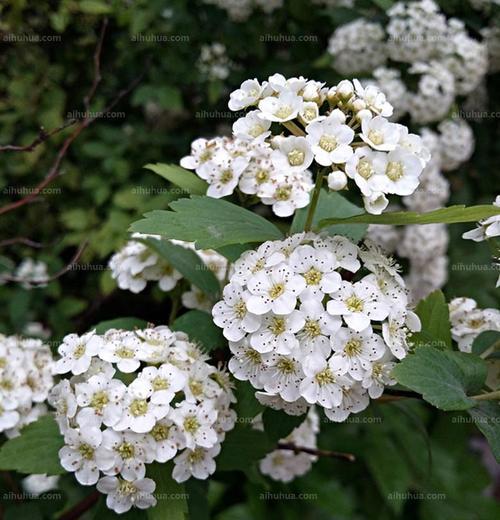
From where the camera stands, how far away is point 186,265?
1888 mm

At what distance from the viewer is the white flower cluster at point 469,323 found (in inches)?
69.9

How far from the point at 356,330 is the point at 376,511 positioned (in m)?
2.70

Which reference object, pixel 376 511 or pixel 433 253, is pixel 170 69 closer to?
pixel 433 253

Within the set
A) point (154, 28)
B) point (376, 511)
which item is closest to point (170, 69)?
point (154, 28)

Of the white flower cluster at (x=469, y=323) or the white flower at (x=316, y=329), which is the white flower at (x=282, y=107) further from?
the white flower cluster at (x=469, y=323)

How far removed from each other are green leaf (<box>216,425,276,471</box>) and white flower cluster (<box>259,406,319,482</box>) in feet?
0.96

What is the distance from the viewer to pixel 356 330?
137cm

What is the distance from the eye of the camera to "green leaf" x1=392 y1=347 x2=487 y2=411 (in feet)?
4.51

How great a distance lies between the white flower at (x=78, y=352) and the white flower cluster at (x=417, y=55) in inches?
85.3

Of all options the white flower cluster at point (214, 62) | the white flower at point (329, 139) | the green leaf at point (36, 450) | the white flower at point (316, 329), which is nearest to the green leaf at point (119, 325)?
the green leaf at point (36, 450)

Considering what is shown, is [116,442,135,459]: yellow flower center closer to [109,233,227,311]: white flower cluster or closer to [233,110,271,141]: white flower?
[109,233,227,311]: white flower cluster

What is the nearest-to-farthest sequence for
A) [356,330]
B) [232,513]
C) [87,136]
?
[356,330] < [232,513] < [87,136]

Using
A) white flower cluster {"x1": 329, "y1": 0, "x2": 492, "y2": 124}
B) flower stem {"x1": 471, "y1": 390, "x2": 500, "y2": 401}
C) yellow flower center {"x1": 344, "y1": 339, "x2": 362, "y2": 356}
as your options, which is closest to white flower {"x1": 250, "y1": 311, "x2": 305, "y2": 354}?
yellow flower center {"x1": 344, "y1": 339, "x2": 362, "y2": 356}

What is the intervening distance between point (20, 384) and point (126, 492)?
22.6 inches
